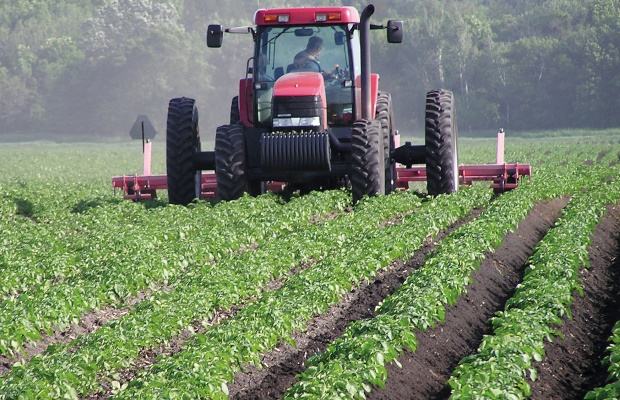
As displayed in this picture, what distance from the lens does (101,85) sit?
72500 millimetres

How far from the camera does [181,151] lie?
576 inches

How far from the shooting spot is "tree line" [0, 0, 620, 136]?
6047 cm

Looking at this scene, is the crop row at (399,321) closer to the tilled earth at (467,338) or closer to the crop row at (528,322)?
the tilled earth at (467,338)

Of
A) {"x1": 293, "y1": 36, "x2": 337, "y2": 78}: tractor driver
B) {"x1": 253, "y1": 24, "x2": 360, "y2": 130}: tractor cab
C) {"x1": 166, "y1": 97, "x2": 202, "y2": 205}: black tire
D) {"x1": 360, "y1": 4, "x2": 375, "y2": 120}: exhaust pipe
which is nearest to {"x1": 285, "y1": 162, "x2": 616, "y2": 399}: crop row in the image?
{"x1": 360, "y1": 4, "x2": 375, "y2": 120}: exhaust pipe

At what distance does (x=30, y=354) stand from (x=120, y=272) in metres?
2.01

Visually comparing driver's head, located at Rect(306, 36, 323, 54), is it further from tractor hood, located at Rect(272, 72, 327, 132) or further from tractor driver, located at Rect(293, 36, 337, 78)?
tractor hood, located at Rect(272, 72, 327, 132)

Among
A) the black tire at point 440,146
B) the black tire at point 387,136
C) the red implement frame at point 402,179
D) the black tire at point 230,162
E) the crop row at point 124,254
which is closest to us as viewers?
the crop row at point 124,254

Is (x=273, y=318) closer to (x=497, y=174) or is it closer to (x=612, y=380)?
(x=612, y=380)

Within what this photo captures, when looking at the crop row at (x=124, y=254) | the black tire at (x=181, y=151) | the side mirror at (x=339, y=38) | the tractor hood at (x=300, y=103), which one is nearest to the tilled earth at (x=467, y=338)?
the crop row at (x=124, y=254)

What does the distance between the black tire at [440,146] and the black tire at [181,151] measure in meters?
3.65

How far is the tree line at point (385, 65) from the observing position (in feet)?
198

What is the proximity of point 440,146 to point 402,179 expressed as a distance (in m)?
1.54

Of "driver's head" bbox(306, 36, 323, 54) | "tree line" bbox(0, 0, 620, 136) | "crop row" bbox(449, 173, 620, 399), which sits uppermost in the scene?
"tree line" bbox(0, 0, 620, 136)

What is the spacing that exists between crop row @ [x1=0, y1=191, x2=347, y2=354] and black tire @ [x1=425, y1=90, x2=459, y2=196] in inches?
61.3
